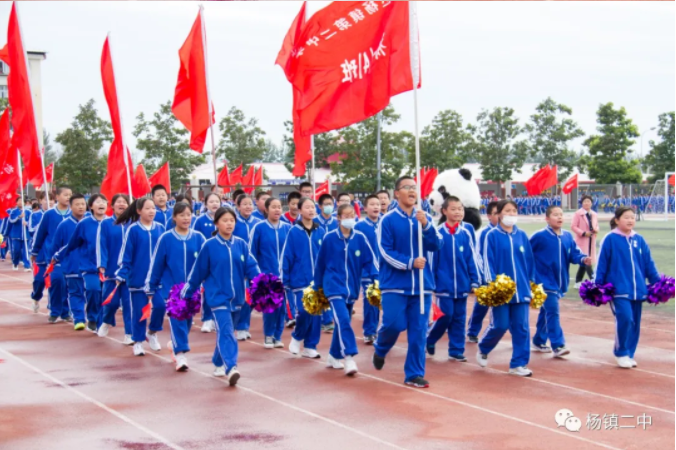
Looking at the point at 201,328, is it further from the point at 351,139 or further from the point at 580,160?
the point at 580,160

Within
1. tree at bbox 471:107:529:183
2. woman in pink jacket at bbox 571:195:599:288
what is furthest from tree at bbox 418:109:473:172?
woman in pink jacket at bbox 571:195:599:288

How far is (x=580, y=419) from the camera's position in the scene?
22.7 feet

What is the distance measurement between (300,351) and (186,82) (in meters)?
6.54

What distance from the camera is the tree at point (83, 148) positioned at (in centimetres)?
4281

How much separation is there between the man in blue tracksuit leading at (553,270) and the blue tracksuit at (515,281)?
0.64 m

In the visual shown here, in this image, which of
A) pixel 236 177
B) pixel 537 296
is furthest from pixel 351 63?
pixel 236 177

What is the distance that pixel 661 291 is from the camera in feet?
29.7

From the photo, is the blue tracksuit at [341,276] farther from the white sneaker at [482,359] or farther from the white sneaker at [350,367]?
the white sneaker at [482,359]

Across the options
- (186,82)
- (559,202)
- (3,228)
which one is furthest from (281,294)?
(559,202)

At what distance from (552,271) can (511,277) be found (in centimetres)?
114

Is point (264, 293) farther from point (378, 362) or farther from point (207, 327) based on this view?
point (207, 327)

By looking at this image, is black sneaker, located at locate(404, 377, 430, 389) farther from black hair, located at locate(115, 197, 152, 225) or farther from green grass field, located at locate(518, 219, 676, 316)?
green grass field, located at locate(518, 219, 676, 316)

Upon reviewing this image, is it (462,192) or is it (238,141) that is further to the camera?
(238,141)

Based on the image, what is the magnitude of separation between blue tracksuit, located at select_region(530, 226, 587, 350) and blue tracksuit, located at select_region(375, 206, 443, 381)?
2144mm
